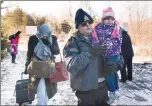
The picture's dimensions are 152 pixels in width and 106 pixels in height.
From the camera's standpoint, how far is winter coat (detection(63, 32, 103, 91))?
3965 millimetres

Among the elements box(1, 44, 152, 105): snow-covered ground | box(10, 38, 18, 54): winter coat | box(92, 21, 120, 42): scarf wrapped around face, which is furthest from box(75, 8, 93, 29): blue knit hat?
box(10, 38, 18, 54): winter coat

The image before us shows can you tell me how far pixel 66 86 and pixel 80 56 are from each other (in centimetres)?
587

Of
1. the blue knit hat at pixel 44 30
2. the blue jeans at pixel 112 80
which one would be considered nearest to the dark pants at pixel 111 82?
the blue jeans at pixel 112 80

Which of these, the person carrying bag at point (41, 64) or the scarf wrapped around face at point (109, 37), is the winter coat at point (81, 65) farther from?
the person carrying bag at point (41, 64)

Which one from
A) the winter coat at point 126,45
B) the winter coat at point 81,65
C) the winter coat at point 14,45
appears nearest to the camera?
the winter coat at point 81,65

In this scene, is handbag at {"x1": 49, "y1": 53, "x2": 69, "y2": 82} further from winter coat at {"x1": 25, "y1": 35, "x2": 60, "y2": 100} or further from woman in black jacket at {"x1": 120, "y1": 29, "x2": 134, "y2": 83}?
woman in black jacket at {"x1": 120, "y1": 29, "x2": 134, "y2": 83}

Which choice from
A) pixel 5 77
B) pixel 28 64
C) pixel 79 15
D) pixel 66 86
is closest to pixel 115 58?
pixel 79 15

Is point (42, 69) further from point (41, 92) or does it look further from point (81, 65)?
point (81, 65)

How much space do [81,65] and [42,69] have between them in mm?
2085

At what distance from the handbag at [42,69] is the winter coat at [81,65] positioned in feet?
6.00

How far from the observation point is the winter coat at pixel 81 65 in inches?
156

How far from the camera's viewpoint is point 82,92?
410 cm

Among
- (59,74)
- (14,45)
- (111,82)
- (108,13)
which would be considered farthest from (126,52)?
(14,45)

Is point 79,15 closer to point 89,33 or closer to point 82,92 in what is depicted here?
point 89,33
